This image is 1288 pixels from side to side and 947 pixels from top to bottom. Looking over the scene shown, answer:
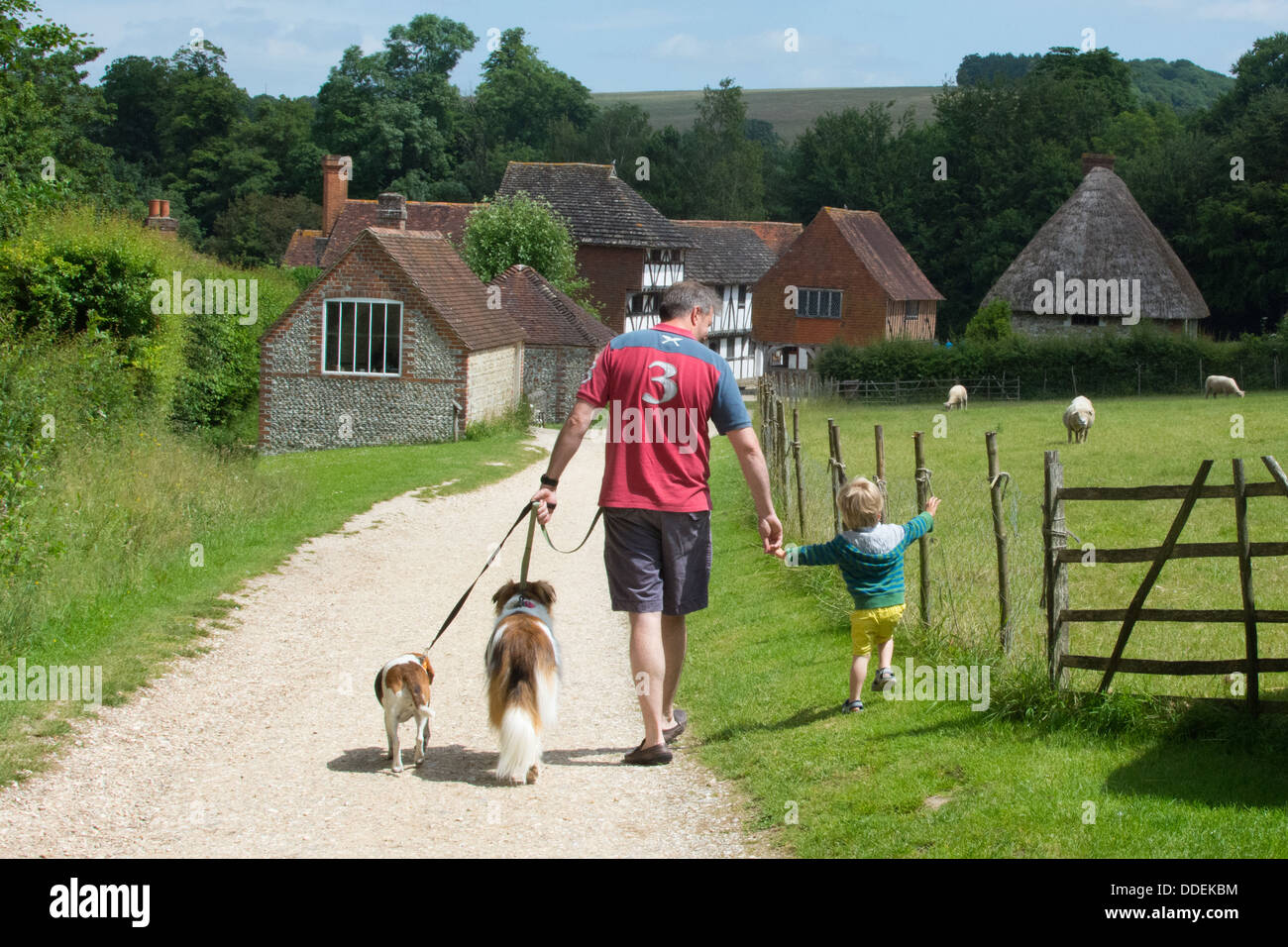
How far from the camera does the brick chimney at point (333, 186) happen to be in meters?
64.5

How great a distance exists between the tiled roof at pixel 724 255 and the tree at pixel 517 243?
Answer: 13.6 meters

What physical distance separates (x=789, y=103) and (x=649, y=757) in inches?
6609

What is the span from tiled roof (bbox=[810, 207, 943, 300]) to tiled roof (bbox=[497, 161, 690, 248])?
25.4ft

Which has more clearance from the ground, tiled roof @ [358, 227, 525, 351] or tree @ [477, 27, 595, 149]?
tree @ [477, 27, 595, 149]

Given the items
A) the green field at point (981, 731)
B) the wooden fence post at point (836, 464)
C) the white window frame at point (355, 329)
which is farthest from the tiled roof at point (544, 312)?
the wooden fence post at point (836, 464)

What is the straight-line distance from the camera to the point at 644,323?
5784 cm

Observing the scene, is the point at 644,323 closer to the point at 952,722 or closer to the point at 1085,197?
the point at 1085,197

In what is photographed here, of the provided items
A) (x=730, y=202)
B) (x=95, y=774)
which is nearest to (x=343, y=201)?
(x=730, y=202)

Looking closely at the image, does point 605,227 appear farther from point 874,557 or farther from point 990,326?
point 874,557

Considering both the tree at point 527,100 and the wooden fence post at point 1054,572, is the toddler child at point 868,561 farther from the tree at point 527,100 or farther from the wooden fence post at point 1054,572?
the tree at point 527,100

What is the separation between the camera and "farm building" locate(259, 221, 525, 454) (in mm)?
31500

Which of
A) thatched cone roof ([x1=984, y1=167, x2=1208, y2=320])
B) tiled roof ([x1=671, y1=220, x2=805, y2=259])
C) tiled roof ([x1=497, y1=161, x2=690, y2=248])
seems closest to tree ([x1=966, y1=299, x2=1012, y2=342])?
thatched cone roof ([x1=984, y1=167, x2=1208, y2=320])

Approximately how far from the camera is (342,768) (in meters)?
6.98

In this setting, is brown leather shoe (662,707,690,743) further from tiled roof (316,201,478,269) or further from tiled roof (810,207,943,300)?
tiled roof (316,201,478,269)
